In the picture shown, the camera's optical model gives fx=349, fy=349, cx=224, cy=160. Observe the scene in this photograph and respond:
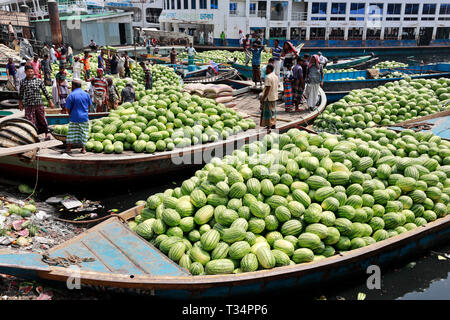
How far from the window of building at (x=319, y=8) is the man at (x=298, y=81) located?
1332 inches

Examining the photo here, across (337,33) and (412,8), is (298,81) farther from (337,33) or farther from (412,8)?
(412,8)

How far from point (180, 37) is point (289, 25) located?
44.6ft

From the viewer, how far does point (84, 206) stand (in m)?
7.39

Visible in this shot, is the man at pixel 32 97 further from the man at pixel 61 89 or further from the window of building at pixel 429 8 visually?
the window of building at pixel 429 8

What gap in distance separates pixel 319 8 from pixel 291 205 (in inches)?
1641

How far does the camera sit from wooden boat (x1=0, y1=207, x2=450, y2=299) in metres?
3.86

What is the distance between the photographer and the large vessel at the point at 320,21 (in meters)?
38.4

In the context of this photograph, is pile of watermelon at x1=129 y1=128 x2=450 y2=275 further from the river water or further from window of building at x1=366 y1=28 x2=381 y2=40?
window of building at x1=366 y1=28 x2=381 y2=40

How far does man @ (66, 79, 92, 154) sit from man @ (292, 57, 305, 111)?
6.24 meters

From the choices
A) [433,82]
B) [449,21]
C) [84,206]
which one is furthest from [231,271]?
[449,21]

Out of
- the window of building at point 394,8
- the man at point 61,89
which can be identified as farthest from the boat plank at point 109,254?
the window of building at point 394,8

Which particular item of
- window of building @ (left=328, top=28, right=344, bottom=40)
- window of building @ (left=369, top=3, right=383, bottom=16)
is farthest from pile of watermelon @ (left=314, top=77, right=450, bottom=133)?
window of building @ (left=369, top=3, right=383, bottom=16)

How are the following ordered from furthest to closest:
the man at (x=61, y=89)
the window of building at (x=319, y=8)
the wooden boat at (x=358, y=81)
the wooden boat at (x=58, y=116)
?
the window of building at (x=319, y=8)
the wooden boat at (x=358, y=81)
the man at (x=61, y=89)
the wooden boat at (x=58, y=116)

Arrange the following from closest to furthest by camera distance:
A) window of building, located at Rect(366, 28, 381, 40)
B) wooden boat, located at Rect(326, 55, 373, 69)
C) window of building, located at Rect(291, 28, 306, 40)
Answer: wooden boat, located at Rect(326, 55, 373, 69)
window of building, located at Rect(291, 28, 306, 40)
window of building, located at Rect(366, 28, 381, 40)
